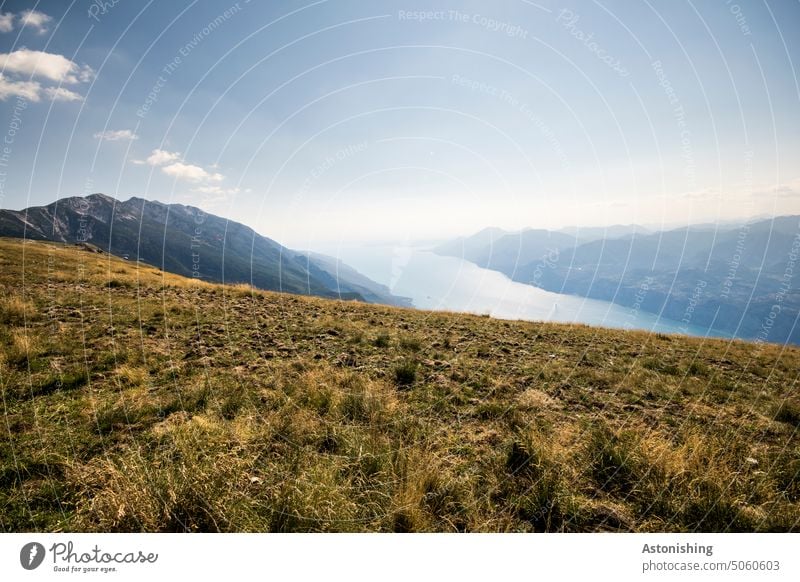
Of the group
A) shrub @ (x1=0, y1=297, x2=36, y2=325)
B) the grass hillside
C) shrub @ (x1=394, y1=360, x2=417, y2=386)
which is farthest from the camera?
shrub @ (x1=0, y1=297, x2=36, y2=325)

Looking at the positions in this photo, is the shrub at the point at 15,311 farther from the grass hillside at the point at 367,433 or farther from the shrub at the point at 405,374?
the shrub at the point at 405,374

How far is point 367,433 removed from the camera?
6082mm

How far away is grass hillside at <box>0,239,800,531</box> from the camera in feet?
14.4

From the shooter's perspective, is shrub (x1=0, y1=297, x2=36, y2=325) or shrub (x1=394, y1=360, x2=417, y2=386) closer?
shrub (x1=394, y1=360, x2=417, y2=386)

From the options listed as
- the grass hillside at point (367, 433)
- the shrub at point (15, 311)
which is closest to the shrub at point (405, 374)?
the grass hillside at point (367, 433)

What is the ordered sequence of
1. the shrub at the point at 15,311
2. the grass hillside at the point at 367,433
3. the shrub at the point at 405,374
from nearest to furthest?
the grass hillside at the point at 367,433, the shrub at the point at 405,374, the shrub at the point at 15,311

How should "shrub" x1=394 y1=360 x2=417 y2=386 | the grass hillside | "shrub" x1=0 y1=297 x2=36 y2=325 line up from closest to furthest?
the grass hillside < "shrub" x1=394 y1=360 x2=417 y2=386 < "shrub" x1=0 y1=297 x2=36 y2=325

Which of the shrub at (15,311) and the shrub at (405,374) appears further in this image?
the shrub at (15,311)

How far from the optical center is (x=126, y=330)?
12.0 metres

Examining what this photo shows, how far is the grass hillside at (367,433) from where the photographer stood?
172 inches

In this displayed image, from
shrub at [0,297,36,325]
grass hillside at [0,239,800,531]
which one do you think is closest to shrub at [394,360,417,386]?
grass hillside at [0,239,800,531]

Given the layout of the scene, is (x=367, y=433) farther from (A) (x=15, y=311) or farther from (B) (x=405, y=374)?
(A) (x=15, y=311)

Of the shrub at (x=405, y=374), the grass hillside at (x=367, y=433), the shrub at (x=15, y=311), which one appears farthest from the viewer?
the shrub at (x=15, y=311)

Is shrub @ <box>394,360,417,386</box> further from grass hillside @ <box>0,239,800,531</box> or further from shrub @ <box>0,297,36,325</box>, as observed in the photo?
shrub @ <box>0,297,36,325</box>
